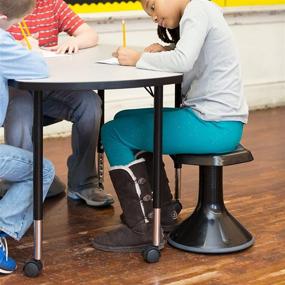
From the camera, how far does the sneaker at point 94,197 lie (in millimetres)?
3199

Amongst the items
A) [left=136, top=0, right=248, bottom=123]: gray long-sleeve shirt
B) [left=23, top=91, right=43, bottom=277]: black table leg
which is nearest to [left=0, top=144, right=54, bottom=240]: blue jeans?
[left=23, top=91, right=43, bottom=277]: black table leg

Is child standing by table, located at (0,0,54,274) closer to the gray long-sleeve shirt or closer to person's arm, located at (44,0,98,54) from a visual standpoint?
the gray long-sleeve shirt

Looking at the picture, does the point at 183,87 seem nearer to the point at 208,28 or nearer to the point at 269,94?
the point at 208,28

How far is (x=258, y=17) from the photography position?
17.6 feet

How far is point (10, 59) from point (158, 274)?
83 centimetres

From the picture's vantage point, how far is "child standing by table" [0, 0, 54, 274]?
90.3 inches

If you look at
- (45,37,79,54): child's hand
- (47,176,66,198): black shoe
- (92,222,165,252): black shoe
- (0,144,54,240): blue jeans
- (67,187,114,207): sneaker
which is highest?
(45,37,79,54): child's hand

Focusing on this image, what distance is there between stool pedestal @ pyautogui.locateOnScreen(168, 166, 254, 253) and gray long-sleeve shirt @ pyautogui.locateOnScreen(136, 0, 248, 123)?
23cm

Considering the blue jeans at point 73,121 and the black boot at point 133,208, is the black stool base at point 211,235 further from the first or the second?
the blue jeans at point 73,121

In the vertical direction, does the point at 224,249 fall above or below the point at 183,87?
below

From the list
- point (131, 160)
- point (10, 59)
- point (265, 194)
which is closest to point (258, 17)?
point (265, 194)

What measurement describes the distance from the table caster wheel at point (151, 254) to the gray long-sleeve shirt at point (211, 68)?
48 cm

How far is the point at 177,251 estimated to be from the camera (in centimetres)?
266

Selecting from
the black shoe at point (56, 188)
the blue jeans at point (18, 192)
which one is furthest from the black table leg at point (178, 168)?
the blue jeans at point (18, 192)
